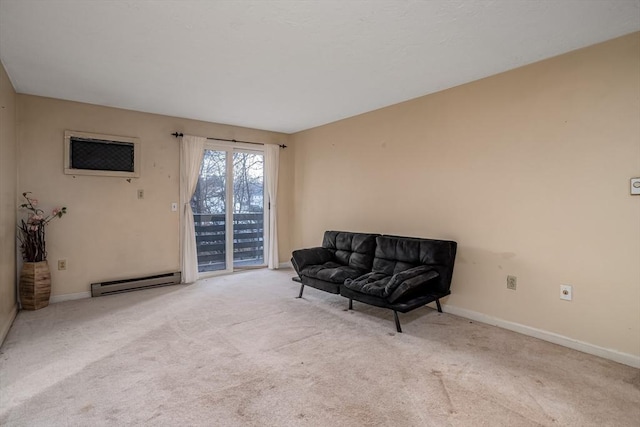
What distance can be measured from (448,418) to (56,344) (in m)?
3.15

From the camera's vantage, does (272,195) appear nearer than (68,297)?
No

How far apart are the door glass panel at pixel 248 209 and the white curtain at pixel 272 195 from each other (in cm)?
13

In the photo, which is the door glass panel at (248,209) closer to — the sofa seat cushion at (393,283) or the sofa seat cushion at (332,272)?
the sofa seat cushion at (332,272)

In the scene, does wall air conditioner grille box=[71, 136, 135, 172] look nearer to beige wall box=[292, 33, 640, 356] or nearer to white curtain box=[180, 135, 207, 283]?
white curtain box=[180, 135, 207, 283]

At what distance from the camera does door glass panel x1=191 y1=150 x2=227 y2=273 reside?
5.17 metres

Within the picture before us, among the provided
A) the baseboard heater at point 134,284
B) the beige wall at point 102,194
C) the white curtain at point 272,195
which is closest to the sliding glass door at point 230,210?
the white curtain at point 272,195

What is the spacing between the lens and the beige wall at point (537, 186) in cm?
252

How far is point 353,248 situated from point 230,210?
2312mm

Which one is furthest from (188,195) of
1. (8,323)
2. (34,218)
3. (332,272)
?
(332,272)

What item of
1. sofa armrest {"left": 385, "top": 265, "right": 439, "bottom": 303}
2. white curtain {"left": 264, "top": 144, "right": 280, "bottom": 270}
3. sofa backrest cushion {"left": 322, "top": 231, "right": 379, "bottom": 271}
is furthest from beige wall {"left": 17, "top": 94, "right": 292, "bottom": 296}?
sofa armrest {"left": 385, "top": 265, "right": 439, "bottom": 303}

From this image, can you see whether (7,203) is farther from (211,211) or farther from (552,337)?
(552,337)

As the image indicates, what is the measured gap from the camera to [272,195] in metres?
5.86

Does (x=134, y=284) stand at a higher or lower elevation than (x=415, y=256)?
lower

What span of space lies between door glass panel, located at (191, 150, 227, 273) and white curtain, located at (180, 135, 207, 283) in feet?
0.55
